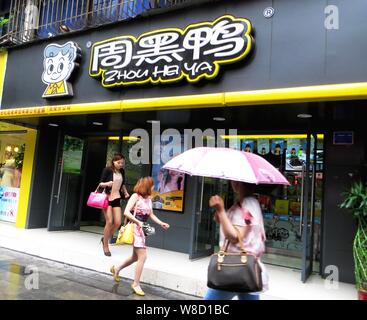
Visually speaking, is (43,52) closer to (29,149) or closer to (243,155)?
(29,149)

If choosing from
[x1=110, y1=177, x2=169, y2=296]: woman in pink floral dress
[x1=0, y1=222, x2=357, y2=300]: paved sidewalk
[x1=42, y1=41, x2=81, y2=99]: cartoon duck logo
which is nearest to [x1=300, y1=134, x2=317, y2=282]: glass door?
[x1=0, y1=222, x2=357, y2=300]: paved sidewalk

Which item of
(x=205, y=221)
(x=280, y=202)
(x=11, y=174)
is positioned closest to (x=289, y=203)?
(x=280, y=202)

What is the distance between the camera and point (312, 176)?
6094 millimetres

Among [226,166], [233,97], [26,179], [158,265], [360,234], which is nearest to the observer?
[226,166]

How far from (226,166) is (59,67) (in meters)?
5.82

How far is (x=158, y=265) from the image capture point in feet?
19.8

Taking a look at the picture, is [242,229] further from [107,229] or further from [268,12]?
[107,229]

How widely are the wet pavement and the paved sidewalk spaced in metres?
0.15

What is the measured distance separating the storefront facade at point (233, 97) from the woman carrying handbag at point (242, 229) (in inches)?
92.4

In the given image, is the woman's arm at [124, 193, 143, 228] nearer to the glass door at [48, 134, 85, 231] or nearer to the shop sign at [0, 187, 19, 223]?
the glass door at [48, 134, 85, 231]

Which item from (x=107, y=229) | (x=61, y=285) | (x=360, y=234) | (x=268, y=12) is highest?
(x=268, y=12)

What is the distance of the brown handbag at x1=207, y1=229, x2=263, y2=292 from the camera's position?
2.74m

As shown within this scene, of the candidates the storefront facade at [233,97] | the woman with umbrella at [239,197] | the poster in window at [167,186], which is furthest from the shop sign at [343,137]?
the woman with umbrella at [239,197]

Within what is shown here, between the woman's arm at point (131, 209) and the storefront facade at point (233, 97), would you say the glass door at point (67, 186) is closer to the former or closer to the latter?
the storefront facade at point (233, 97)
